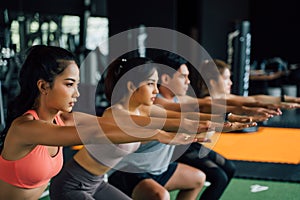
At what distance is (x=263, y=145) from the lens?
5.25 m

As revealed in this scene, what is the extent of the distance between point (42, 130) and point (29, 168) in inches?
7.7

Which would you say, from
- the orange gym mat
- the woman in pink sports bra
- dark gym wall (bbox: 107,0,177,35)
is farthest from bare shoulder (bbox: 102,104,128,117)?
dark gym wall (bbox: 107,0,177,35)

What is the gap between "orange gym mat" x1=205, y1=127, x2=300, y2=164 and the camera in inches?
184

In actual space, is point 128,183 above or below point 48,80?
below

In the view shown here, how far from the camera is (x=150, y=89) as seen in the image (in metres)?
2.34

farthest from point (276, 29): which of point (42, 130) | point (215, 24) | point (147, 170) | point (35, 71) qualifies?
point (42, 130)

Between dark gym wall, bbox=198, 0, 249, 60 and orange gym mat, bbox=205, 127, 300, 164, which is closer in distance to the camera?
orange gym mat, bbox=205, 127, 300, 164


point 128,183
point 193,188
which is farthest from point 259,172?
point 128,183

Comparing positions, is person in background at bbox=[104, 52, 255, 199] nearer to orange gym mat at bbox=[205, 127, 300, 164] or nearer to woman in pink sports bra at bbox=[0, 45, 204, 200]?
woman in pink sports bra at bbox=[0, 45, 204, 200]

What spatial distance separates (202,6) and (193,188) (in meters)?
8.01

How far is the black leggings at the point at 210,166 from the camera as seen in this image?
113 inches

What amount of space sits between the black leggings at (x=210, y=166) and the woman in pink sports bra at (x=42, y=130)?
116 centimetres

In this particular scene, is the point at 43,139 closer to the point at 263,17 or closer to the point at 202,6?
the point at 202,6

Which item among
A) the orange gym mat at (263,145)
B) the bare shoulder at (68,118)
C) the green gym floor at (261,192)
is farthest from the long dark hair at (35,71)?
the orange gym mat at (263,145)
